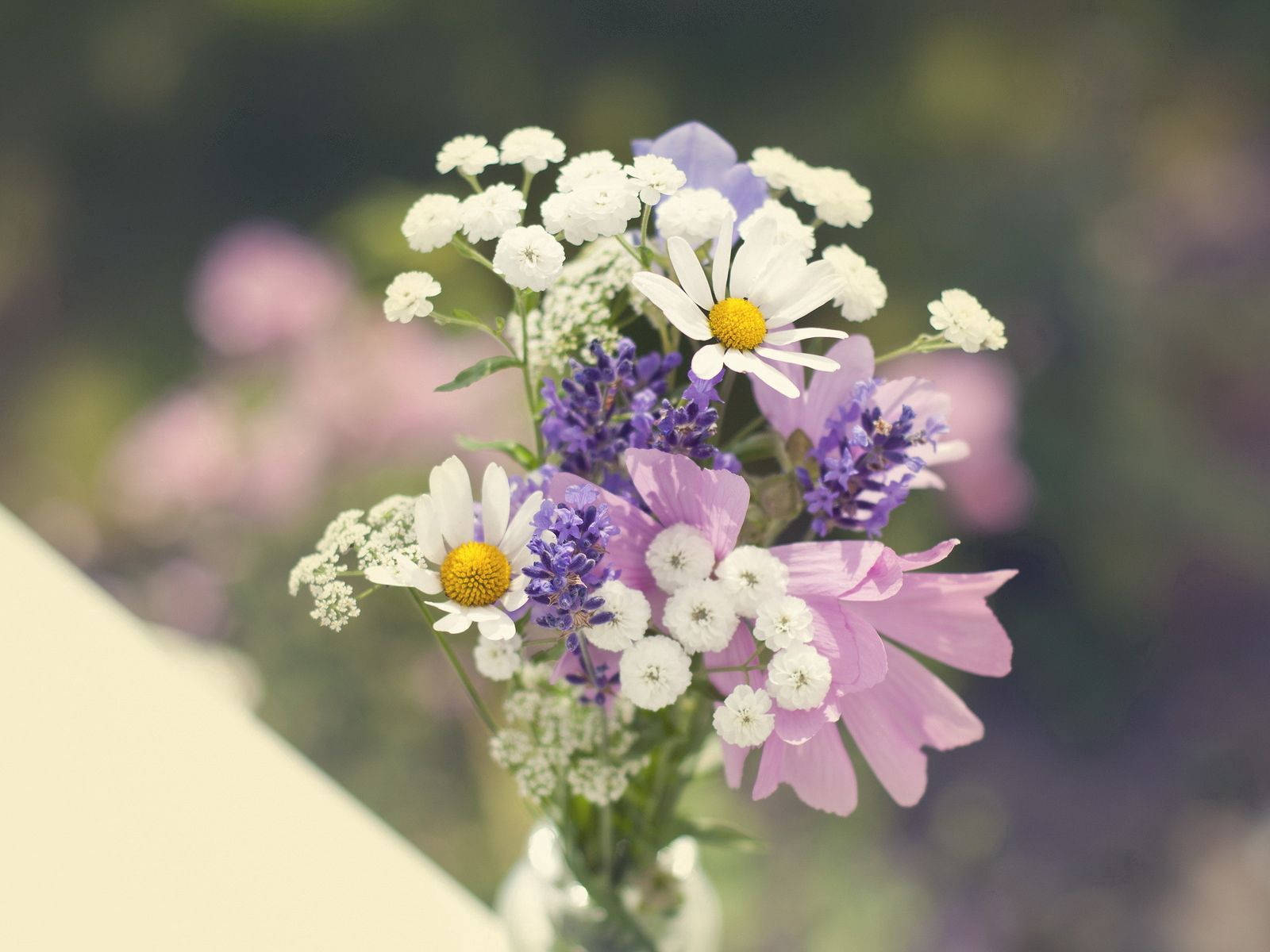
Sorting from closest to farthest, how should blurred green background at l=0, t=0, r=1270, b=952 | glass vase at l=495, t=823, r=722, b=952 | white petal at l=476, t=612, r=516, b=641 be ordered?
white petal at l=476, t=612, r=516, b=641
glass vase at l=495, t=823, r=722, b=952
blurred green background at l=0, t=0, r=1270, b=952

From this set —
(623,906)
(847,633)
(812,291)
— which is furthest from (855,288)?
(623,906)

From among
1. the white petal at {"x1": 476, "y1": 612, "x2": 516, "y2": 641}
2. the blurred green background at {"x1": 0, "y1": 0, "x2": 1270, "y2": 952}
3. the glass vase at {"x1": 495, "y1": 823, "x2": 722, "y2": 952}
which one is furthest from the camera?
the blurred green background at {"x1": 0, "y1": 0, "x2": 1270, "y2": 952}

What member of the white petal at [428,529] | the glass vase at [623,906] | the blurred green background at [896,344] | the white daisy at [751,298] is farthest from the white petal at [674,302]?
the blurred green background at [896,344]

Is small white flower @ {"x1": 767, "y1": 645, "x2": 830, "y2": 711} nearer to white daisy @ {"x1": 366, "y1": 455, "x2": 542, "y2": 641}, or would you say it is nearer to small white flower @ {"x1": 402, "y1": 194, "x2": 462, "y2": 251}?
white daisy @ {"x1": 366, "y1": 455, "x2": 542, "y2": 641}

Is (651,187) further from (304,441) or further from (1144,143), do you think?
(1144,143)

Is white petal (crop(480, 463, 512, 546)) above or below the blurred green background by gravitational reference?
above

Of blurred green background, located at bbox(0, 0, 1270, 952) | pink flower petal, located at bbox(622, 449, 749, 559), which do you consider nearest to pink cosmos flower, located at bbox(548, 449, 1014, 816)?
pink flower petal, located at bbox(622, 449, 749, 559)

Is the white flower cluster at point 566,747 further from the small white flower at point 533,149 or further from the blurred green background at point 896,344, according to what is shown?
the blurred green background at point 896,344

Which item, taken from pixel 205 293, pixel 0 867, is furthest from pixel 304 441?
pixel 0 867
